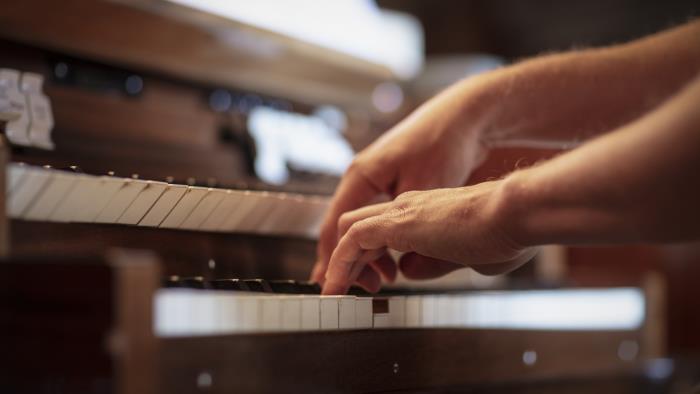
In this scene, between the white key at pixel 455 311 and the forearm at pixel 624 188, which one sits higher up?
the forearm at pixel 624 188

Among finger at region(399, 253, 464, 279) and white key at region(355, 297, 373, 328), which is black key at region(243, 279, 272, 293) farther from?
finger at region(399, 253, 464, 279)

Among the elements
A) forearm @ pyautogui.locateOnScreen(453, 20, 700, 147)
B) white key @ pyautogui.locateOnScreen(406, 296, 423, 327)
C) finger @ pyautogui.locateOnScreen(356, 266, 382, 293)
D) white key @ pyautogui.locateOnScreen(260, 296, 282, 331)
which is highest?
forearm @ pyautogui.locateOnScreen(453, 20, 700, 147)

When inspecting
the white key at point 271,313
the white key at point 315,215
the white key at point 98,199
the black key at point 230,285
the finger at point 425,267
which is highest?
the white key at point 315,215

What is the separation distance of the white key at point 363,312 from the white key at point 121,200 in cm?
28

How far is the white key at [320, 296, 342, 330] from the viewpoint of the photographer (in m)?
0.90

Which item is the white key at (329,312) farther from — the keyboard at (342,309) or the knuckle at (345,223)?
the knuckle at (345,223)

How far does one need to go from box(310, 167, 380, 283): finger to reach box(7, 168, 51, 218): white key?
460 millimetres

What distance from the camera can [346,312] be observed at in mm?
930

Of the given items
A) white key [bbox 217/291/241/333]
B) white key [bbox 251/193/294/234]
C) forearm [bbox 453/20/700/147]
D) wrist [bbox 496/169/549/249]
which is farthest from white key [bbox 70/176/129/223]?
forearm [bbox 453/20/700/147]

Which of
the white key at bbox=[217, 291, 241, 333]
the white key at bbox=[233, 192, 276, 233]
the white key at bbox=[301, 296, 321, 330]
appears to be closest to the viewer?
the white key at bbox=[217, 291, 241, 333]

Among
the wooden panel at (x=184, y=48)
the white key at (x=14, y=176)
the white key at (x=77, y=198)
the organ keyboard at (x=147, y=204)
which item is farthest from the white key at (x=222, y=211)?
the wooden panel at (x=184, y=48)

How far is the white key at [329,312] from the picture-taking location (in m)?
0.90

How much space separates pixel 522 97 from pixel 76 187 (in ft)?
2.41

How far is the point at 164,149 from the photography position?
A: 1.53 metres
